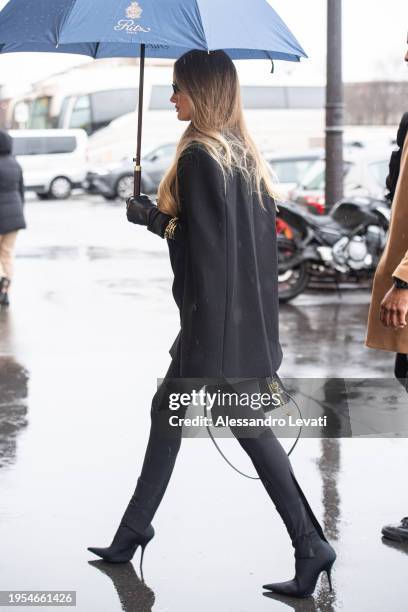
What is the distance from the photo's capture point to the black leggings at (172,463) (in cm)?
421

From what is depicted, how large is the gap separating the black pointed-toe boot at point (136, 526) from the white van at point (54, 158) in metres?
31.3

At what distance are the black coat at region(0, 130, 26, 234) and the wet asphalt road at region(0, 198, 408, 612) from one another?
161cm

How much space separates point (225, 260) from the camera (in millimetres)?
4094

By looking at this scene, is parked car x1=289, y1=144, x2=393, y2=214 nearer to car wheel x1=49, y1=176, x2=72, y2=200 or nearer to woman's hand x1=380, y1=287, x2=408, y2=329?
woman's hand x1=380, y1=287, x2=408, y2=329

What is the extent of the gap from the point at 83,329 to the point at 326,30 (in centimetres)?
515

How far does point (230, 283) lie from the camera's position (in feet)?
13.5

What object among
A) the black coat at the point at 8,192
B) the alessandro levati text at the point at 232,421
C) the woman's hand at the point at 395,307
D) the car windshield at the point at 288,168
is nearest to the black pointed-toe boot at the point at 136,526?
the alessandro levati text at the point at 232,421

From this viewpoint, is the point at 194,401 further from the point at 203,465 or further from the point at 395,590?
the point at 203,465

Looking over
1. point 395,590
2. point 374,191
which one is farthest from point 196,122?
point 374,191

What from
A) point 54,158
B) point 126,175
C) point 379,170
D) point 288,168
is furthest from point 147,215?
point 54,158

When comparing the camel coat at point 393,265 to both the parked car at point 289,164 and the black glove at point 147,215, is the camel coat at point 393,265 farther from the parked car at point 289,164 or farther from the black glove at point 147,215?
the parked car at point 289,164

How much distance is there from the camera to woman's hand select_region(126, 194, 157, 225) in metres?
Answer: 4.32

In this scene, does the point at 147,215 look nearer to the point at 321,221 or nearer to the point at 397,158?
the point at 397,158

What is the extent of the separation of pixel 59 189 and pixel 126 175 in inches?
81.9
